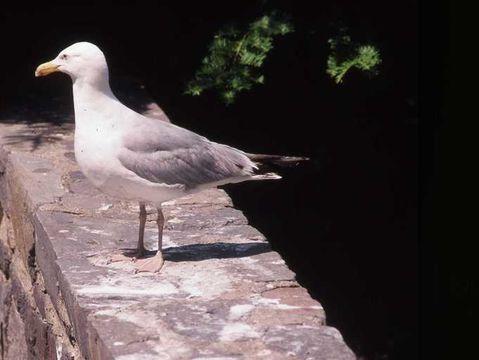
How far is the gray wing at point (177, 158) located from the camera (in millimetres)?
3812

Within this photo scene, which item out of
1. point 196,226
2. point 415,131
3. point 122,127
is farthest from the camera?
point 415,131

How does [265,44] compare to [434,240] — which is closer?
[265,44]

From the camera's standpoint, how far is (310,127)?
5.76 meters

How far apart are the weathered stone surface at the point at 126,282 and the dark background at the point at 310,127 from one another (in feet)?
3.09

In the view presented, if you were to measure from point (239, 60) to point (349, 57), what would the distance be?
1.52 feet

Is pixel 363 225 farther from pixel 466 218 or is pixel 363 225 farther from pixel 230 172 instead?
pixel 230 172

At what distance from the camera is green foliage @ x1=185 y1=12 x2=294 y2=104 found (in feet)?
16.4

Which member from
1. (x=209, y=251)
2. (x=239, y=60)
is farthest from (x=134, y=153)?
(x=239, y=60)

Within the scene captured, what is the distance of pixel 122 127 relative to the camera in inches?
151

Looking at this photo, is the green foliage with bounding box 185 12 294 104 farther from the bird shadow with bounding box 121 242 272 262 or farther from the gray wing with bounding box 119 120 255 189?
the bird shadow with bounding box 121 242 272 262

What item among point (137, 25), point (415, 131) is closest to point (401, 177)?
point (415, 131)

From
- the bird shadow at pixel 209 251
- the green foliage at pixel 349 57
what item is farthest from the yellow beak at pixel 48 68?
the green foliage at pixel 349 57

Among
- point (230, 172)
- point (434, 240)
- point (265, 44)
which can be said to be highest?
point (265, 44)

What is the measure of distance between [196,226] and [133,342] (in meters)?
1.16
